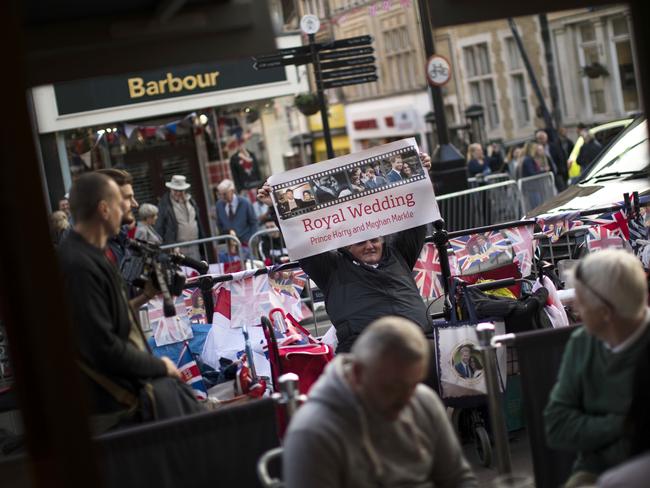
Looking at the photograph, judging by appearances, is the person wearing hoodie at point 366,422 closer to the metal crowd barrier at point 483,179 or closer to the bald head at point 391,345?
the bald head at point 391,345

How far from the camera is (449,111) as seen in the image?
47.0 meters

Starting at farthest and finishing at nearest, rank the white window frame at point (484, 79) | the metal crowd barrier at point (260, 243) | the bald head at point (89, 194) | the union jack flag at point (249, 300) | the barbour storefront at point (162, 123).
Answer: the white window frame at point (484, 79), the barbour storefront at point (162, 123), the metal crowd barrier at point (260, 243), the union jack flag at point (249, 300), the bald head at point (89, 194)

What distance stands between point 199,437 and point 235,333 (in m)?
3.14

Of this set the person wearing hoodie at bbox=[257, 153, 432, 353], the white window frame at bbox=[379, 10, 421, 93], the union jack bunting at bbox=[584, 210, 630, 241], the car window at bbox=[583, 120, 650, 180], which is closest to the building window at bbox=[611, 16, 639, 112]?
the white window frame at bbox=[379, 10, 421, 93]

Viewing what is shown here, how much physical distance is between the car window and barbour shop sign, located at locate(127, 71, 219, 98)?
1116 cm

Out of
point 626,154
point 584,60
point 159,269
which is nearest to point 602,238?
point 626,154

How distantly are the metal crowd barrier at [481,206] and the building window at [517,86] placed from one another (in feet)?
82.7

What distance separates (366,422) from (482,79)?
135ft

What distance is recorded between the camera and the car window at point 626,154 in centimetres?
1212

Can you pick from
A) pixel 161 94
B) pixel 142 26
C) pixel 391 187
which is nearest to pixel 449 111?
pixel 161 94

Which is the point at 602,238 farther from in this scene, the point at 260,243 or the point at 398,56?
the point at 398,56

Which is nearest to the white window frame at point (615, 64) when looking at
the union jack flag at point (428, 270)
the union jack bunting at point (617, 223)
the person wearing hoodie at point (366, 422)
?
the union jack bunting at point (617, 223)

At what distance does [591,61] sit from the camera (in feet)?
124

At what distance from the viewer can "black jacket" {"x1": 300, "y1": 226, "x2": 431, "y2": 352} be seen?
686cm
